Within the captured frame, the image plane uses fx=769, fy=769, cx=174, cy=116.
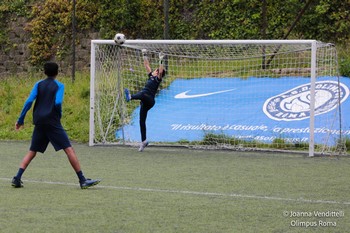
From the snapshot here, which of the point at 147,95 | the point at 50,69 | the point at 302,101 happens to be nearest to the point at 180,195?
the point at 50,69

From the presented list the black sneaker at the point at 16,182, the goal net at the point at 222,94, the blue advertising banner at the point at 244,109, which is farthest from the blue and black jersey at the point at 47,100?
the blue advertising banner at the point at 244,109

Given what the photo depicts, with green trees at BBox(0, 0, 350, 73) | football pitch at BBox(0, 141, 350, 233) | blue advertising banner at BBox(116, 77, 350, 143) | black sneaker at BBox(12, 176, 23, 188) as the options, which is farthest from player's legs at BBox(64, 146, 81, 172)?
green trees at BBox(0, 0, 350, 73)

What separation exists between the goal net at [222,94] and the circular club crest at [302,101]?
0.02 meters

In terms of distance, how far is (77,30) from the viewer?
81.1 ft

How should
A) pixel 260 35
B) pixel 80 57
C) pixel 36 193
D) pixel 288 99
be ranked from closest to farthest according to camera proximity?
pixel 36 193
pixel 288 99
pixel 260 35
pixel 80 57

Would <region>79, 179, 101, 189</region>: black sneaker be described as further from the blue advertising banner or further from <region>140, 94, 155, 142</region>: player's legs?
the blue advertising banner

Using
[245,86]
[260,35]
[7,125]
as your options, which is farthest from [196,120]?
[260,35]

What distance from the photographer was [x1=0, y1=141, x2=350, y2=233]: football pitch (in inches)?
283

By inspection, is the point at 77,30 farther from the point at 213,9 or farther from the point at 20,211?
the point at 20,211

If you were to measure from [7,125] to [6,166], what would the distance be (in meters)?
6.79

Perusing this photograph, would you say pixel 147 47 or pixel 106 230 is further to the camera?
pixel 147 47

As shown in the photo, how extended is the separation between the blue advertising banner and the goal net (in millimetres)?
21

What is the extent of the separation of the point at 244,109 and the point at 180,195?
7.33 meters

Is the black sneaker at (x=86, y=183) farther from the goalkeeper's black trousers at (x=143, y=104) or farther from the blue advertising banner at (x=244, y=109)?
the blue advertising banner at (x=244, y=109)
